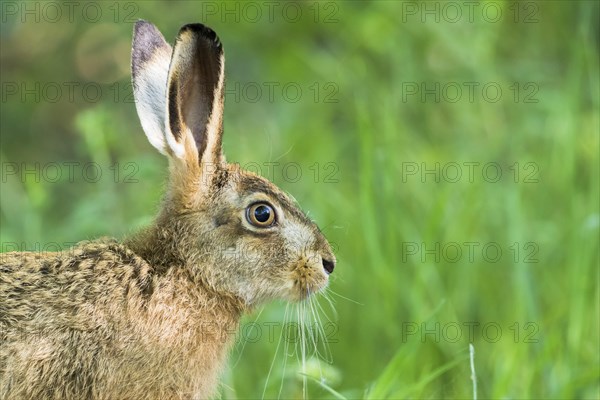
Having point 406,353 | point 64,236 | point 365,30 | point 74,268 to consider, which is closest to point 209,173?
point 74,268

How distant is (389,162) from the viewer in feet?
22.4

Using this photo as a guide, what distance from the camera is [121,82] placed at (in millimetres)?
10203

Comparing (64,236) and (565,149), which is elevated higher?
(565,149)

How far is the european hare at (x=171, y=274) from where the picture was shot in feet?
15.1

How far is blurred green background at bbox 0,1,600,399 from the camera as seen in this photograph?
20.0 ft

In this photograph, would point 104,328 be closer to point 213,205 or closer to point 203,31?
point 213,205

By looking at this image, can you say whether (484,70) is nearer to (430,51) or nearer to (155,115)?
(430,51)

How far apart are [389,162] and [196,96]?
1867 mm

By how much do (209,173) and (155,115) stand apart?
0.35 m

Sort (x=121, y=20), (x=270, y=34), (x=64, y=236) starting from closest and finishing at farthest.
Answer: (x=64, y=236) < (x=270, y=34) < (x=121, y=20)

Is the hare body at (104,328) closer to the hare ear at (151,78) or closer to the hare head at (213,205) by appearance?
the hare head at (213,205)

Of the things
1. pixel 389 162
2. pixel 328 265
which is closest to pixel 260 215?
pixel 328 265

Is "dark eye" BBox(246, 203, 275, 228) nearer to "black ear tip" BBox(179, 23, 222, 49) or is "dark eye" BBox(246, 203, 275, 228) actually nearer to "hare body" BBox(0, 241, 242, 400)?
"hare body" BBox(0, 241, 242, 400)

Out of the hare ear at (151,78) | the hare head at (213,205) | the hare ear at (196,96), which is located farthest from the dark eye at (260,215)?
the hare ear at (151,78)
